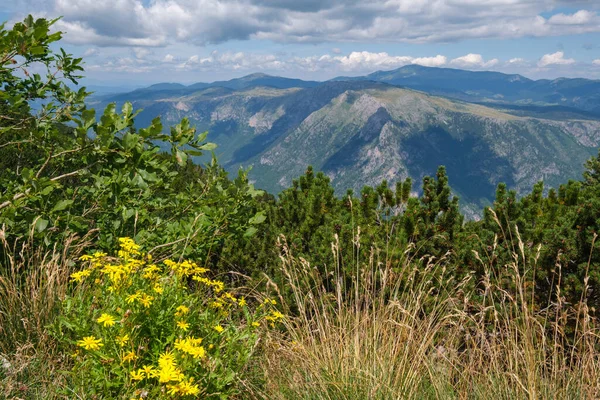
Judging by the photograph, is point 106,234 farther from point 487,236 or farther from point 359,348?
point 487,236

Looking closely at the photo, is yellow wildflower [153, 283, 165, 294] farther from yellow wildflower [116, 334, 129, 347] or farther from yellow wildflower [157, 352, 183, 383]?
yellow wildflower [157, 352, 183, 383]

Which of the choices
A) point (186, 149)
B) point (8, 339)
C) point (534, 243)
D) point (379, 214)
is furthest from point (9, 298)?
point (534, 243)

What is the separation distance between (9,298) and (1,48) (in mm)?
2286

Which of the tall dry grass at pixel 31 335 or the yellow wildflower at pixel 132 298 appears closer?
the yellow wildflower at pixel 132 298

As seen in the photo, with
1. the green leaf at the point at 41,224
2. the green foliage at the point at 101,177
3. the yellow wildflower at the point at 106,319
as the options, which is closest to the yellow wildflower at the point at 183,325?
the yellow wildflower at the point at 106,319

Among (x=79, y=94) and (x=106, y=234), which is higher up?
(x=79, y=94)

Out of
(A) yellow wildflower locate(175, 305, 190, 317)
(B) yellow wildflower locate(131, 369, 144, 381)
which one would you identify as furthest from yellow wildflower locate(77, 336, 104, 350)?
(A) yellow wildflower locate(175, 305, 190, 317)

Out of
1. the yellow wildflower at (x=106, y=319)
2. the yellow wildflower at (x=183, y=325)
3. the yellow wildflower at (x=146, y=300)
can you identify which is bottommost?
the yellow wildflower at (x=183, y=325)

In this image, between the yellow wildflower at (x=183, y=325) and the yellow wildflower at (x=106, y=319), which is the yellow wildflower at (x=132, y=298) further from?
the yellow wildflower at (x=183, y=325)

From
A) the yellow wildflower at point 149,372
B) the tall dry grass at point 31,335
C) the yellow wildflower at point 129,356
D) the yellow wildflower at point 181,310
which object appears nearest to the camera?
the yellow wildflower at point 149,372

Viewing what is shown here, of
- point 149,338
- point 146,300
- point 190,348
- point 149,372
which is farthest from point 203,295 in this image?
point 190,348

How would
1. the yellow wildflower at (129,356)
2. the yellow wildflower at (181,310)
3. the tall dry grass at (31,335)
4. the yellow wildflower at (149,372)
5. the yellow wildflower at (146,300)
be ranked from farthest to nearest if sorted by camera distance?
the tall dry grass at (31,335), the yellow wildflower at (181,310), the yellow wildflower at (146,300), the yellow wildflower at (129,356), the yellow wildflower at (149,372)

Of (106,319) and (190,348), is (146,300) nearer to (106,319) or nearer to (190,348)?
(106,319)

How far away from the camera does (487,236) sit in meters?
6.20
